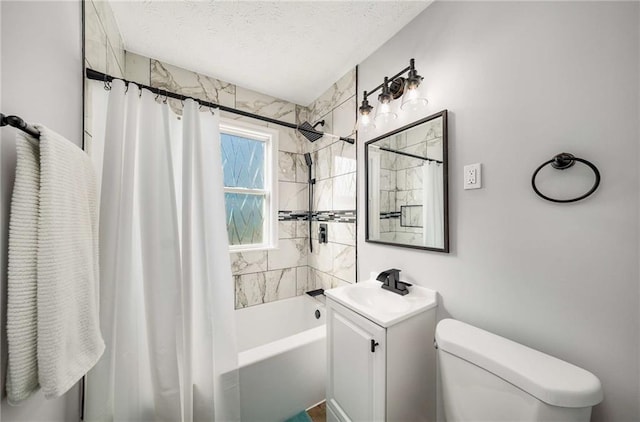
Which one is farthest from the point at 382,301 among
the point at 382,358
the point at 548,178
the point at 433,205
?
the point at 548,178

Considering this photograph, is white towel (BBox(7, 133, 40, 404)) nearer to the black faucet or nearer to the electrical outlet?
the black faucet

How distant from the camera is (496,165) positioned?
1.01 m

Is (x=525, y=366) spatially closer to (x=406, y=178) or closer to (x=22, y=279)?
(x=406, y=178)

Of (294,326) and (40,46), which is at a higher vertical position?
(40,46)

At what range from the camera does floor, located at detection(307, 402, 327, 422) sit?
143 cm

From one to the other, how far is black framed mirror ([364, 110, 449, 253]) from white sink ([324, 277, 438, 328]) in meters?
0.28

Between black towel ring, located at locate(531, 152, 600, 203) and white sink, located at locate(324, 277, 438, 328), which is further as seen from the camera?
white sink, located at locate(324, 277, 438, 328)

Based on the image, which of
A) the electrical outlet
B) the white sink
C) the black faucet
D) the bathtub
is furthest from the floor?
the electrical outlet

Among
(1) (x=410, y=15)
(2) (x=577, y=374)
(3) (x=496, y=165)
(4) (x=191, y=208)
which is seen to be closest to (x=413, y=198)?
(3) (x=496, y=165)

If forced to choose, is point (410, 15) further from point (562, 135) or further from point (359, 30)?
point (562, 135)

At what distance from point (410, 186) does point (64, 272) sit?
4.99 ft

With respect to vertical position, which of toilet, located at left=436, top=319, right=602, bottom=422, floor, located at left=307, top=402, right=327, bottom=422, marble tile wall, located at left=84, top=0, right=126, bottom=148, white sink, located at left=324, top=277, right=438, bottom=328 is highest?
marble tile wall, located at left=84, top=0, right=126, bottom=148

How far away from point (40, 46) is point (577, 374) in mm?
1997

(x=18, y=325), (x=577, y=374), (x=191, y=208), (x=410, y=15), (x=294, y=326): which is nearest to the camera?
(x=18, y=325)
